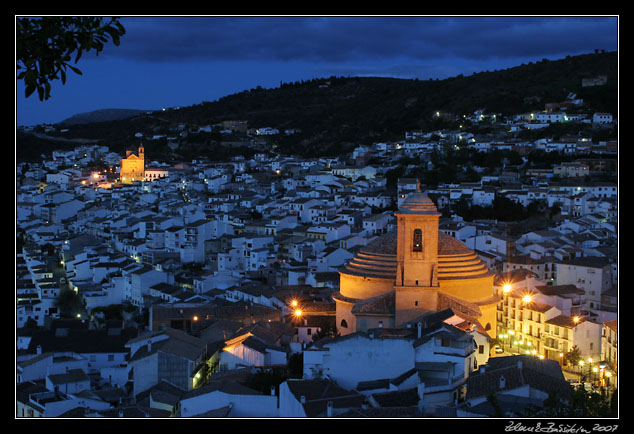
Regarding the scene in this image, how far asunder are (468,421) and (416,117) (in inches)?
2671

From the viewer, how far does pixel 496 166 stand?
47594mm

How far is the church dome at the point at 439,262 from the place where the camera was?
16.6 meters

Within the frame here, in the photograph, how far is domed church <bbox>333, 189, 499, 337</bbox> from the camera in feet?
51.7

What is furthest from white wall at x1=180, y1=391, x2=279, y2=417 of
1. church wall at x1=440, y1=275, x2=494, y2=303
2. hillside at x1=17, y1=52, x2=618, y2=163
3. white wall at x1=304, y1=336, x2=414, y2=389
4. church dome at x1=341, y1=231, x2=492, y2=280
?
hillside at x1=17, y1=52, x2=618, y2=163

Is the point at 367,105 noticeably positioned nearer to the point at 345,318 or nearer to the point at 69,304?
the point at 69,304

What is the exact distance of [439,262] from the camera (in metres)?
16.6

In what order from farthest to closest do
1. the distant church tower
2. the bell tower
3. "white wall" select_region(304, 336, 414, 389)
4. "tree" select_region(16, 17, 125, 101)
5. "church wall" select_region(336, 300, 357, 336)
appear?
the distant church tower
"church wall" select_region(336, 300, 357, 336)
the bell tower
"white wall" select_region(304, 336, 414, 389)
"tree" select_region(16, 17, 125, 101)

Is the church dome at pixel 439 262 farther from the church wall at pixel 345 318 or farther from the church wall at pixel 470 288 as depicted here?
the church wall at pixel 345 318

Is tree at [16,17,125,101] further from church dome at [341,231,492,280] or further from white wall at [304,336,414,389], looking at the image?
church dome at [341,231,492,280]

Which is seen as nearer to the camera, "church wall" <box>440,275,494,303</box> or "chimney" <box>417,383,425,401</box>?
"chimney" <box>417,383,425,401</box>

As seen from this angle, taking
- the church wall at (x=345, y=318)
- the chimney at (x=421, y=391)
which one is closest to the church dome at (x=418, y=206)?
the church wall at (x=345, y=318)

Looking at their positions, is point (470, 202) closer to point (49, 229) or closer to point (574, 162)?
point (574, 162)

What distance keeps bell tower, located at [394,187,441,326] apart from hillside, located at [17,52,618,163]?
4418 centimetres

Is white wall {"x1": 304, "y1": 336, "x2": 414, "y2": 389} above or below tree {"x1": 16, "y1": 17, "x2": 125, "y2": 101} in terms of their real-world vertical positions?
below
